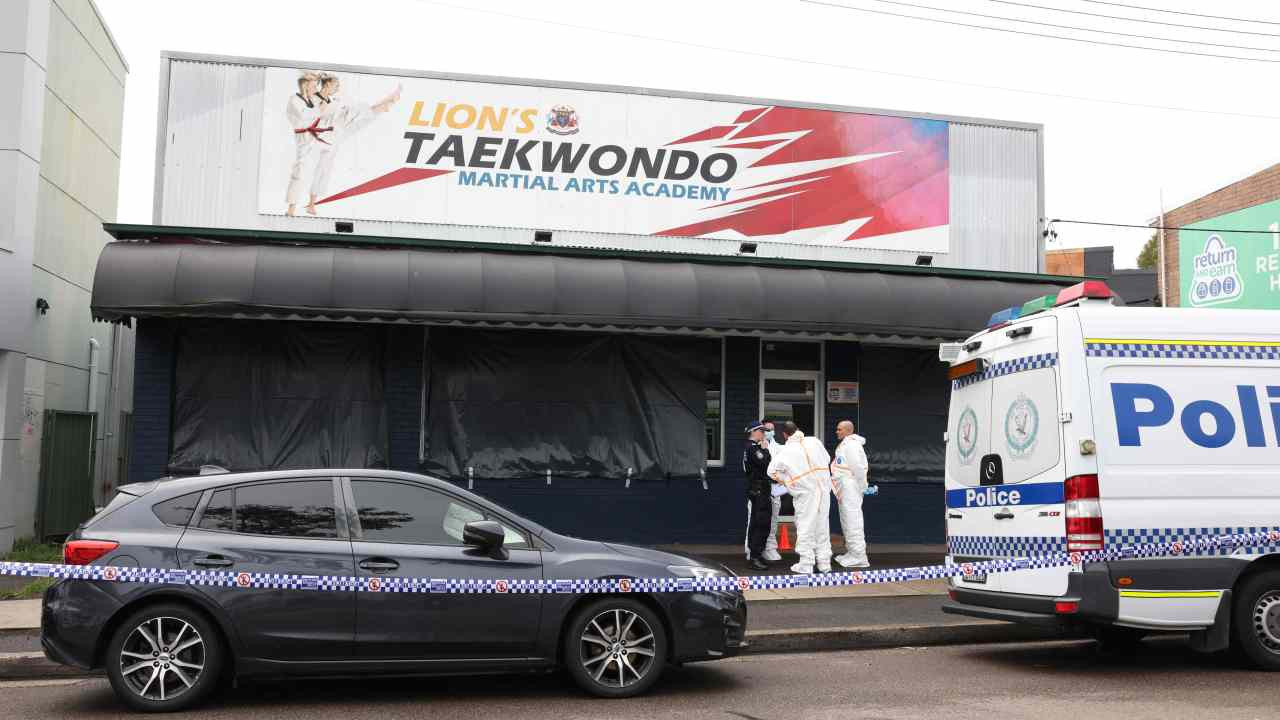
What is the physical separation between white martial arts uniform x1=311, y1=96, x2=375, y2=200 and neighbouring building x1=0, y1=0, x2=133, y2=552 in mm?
3381

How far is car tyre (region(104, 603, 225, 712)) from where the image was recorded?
21.1 feet

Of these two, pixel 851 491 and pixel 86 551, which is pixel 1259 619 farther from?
pixel 86 551

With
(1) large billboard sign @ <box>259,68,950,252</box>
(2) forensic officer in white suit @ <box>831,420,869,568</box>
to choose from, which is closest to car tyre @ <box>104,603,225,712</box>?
(2) forensic officer in white suit @ <box>831,420,869,568</box>

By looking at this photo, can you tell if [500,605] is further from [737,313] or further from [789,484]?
[737,313]

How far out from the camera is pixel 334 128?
565 inches

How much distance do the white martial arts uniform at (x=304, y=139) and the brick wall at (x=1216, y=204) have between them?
22.0 metres

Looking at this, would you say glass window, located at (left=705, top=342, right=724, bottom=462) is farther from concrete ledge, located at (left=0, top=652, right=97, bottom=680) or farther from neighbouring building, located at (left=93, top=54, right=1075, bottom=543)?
concrete ledge, located at (left=0, top=652, right=97, bottom=680)

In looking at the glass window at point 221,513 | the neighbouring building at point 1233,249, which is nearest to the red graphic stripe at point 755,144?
the glass window at point 221,513

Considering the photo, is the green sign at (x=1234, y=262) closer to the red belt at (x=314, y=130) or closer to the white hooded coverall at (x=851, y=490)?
the white hooded coverall at (x=851, y=490)

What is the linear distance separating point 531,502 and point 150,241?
5644mm

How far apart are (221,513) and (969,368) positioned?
5866 mm

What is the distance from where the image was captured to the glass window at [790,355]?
15.3 meters

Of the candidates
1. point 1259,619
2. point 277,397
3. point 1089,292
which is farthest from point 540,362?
point 1259,619

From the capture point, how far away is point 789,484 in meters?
12.5
